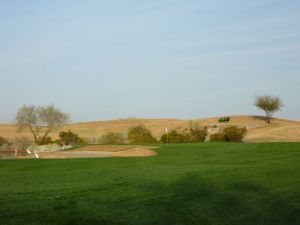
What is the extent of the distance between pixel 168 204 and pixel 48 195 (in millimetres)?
3190

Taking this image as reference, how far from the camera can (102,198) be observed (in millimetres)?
13195

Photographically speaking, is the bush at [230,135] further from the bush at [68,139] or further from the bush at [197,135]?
the bush at [68,139]

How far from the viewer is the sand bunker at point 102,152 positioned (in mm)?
39247

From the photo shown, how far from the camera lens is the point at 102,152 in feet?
144

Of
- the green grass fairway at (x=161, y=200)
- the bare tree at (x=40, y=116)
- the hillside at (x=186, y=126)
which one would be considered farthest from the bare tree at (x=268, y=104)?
the green grass fairway at (x=161, y=200)

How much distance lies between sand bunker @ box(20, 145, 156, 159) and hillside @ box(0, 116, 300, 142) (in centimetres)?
2749

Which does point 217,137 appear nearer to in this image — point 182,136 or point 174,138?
point 182,136

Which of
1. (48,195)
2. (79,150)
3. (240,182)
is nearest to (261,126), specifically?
(79,150)

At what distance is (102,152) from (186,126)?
50.7 meters

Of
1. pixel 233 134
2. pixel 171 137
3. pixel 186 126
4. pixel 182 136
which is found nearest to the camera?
pixel 233 134

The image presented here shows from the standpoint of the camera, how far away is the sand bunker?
39247 mm

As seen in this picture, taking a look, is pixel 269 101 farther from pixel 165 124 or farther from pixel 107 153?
pixel 107 153

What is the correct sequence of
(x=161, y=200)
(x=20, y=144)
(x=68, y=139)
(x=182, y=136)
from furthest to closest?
(x=68, y=139) → (x=20, y=144) → (x=182, y=136) → (x=161, y=200)

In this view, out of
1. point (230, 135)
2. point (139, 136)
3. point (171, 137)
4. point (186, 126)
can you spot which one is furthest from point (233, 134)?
point (186, 126)
